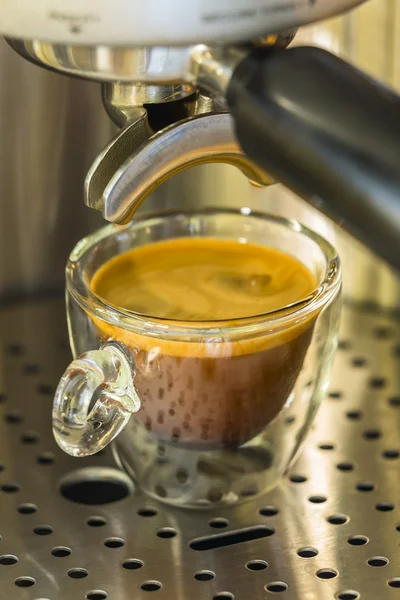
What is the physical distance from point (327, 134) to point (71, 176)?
37cm

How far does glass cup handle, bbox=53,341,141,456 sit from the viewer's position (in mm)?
445

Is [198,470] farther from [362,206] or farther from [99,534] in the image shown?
[362,206]

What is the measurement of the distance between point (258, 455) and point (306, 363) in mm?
55

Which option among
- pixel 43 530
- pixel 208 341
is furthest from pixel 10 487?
pixel 208 341

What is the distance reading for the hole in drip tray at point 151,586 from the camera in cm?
47

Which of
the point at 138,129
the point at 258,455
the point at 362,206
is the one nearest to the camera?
the point at 362,206

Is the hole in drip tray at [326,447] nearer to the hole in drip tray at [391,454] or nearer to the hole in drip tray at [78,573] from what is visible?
the hole in drip tray at [391,454]

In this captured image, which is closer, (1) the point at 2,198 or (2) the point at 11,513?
(2) the point at 11,513

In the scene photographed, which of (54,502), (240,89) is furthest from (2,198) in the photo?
(240,89)

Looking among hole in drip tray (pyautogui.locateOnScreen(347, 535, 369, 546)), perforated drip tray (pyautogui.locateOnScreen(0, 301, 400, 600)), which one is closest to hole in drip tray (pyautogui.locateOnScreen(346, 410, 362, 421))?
perforated drip tray (pyautogui.locateOnScreen(0, 301, 400, 600))

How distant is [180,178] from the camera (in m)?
0.69

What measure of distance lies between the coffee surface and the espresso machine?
0.07 metres

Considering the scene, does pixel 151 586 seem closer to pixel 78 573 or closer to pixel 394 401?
pixel 78 573

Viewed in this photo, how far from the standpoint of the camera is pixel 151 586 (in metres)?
0.47
